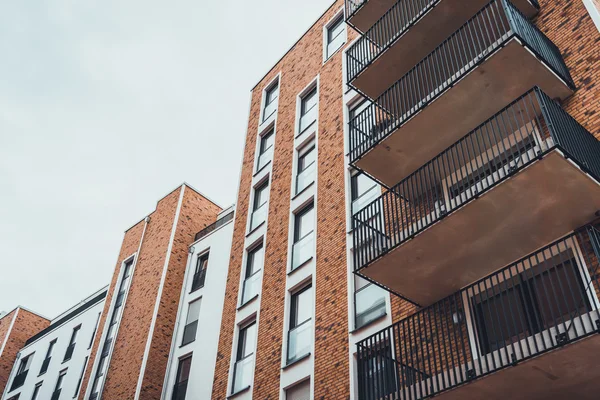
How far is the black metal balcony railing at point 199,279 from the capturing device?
81.1ft

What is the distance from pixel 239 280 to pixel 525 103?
38.0 feet

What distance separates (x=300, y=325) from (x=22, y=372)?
27.3 metres

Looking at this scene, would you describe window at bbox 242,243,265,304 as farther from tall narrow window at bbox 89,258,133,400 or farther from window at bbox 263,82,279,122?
tall narrow window at bbox 89,258,133,400

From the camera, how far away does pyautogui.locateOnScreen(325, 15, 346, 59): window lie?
22.4 meters

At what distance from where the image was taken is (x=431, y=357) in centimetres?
1173

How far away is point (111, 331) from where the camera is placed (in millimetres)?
27688

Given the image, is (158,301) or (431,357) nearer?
(431,357)

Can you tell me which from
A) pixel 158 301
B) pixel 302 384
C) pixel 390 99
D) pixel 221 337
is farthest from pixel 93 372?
pixel 390 99

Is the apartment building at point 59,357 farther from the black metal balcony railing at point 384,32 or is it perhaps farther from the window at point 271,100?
the black metal balcony railing at point 384,32

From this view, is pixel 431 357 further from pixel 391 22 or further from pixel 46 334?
pixel 46 334

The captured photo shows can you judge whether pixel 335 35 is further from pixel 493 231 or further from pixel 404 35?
pixel 493 231

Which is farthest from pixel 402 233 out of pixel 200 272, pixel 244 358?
pixel 200 272

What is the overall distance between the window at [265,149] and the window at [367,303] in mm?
9048

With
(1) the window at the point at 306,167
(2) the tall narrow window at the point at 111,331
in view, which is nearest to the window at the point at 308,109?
(1) the window at the point at 306,167
